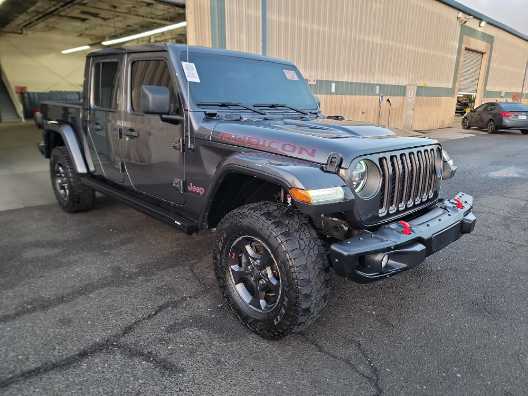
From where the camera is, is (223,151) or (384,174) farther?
(223,151)

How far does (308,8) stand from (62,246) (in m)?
10.4

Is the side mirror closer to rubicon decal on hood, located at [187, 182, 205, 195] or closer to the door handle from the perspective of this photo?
rubicon decal on hood, located at [187, 182, 205, 195]

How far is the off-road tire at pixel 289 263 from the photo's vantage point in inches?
88.9

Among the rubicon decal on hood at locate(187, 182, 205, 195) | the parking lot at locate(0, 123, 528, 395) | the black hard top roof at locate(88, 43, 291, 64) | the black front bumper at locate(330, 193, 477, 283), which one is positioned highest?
the black hard top roof at locate(88, 43, 291, 64)

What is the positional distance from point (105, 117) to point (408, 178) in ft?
10.1

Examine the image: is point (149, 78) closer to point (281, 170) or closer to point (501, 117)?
point (281, 170)

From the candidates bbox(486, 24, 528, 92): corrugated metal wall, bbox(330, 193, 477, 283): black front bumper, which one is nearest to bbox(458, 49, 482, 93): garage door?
bbox(486, 24, 528, 92): corrugated metal wall

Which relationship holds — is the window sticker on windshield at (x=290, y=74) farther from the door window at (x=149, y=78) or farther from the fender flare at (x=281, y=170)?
the fender flare at (x=281, y=170)

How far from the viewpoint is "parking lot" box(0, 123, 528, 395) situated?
2.19 metres

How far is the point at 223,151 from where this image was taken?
2.86 metres

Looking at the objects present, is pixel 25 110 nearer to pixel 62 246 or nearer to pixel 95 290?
pixel 62 246

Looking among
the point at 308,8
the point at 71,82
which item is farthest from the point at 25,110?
the point at 308,8

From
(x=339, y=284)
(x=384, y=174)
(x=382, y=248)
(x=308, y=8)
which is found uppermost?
(x=308, y=8)

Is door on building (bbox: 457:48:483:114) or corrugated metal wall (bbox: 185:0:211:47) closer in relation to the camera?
corrugated metal wall (bbox: 185:0:211:47)
